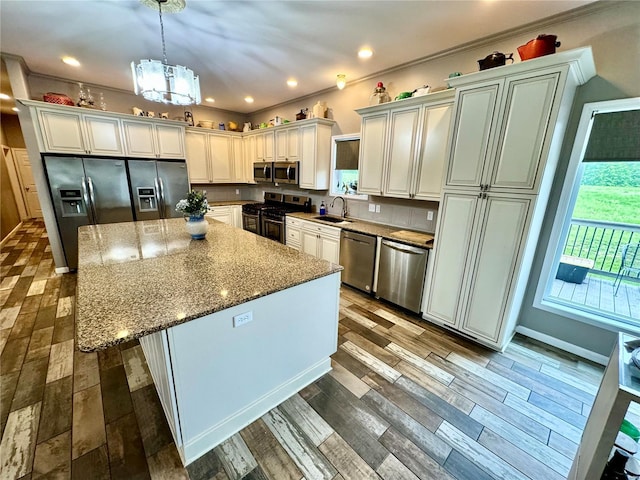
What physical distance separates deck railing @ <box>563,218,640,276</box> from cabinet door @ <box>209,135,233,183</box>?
17.9 ft

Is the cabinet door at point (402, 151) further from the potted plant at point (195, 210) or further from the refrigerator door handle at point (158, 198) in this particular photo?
the refrigerator door handle at point (158, 198)

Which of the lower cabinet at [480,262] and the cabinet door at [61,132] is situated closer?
the lower cabinet at [480,262]

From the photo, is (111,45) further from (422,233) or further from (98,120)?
Answer: (422,233)

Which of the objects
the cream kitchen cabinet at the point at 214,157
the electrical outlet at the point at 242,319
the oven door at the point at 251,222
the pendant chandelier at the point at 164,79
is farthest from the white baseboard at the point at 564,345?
the cream kitchen cabinet at the point at 214,157

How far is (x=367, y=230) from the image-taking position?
3.30 metres

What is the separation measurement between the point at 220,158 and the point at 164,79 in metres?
3.49

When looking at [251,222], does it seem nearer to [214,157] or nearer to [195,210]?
[214,157]

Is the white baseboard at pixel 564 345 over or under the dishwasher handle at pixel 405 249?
under

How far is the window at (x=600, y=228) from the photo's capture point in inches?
81.0

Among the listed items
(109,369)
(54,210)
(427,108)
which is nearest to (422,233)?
(427,108)

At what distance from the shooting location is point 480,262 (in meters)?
2.34

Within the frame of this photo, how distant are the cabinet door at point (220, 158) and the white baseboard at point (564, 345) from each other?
5.45 metres

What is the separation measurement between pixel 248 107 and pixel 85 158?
117 inches

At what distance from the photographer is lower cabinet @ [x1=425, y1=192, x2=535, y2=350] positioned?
2.14 metres
